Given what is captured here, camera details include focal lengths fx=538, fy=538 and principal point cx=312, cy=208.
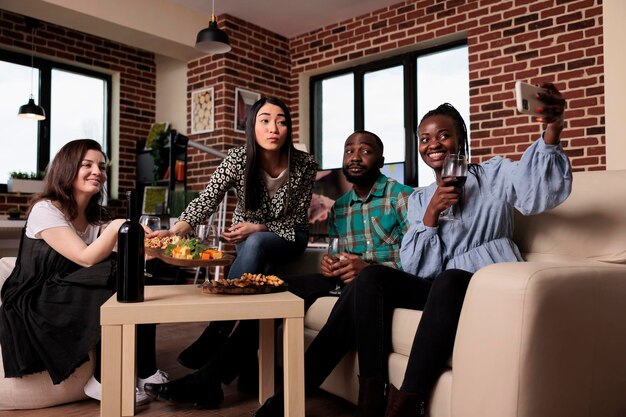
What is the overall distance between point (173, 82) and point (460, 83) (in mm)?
2892

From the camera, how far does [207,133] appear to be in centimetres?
505

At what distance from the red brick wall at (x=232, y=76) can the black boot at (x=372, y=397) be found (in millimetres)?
3659

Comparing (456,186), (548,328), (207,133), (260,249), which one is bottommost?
(548,328)

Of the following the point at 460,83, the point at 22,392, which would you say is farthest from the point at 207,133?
the point at 22,392

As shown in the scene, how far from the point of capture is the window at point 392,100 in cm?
463

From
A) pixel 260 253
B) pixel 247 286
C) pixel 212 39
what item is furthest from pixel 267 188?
pixel 212 39

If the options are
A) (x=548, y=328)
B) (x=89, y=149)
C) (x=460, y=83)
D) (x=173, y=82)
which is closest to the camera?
(x=548, y=328)

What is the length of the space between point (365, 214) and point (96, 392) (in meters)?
1.21

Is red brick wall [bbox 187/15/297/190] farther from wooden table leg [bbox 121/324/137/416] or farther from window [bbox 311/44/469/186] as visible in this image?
wooden table leg [bbox 121/324/137/416]

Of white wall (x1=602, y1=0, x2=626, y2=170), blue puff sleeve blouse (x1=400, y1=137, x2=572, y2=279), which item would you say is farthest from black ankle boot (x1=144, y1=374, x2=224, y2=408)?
white wall (x1=602, y1=0, x2=626, y2=170)

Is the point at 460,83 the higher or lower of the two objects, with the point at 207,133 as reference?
higher

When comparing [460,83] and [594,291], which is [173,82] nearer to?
[460,83]

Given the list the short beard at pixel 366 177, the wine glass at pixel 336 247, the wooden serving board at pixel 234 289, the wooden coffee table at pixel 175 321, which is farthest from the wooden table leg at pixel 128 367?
the short beard at pixel 366 177

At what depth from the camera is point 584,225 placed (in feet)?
5.84
